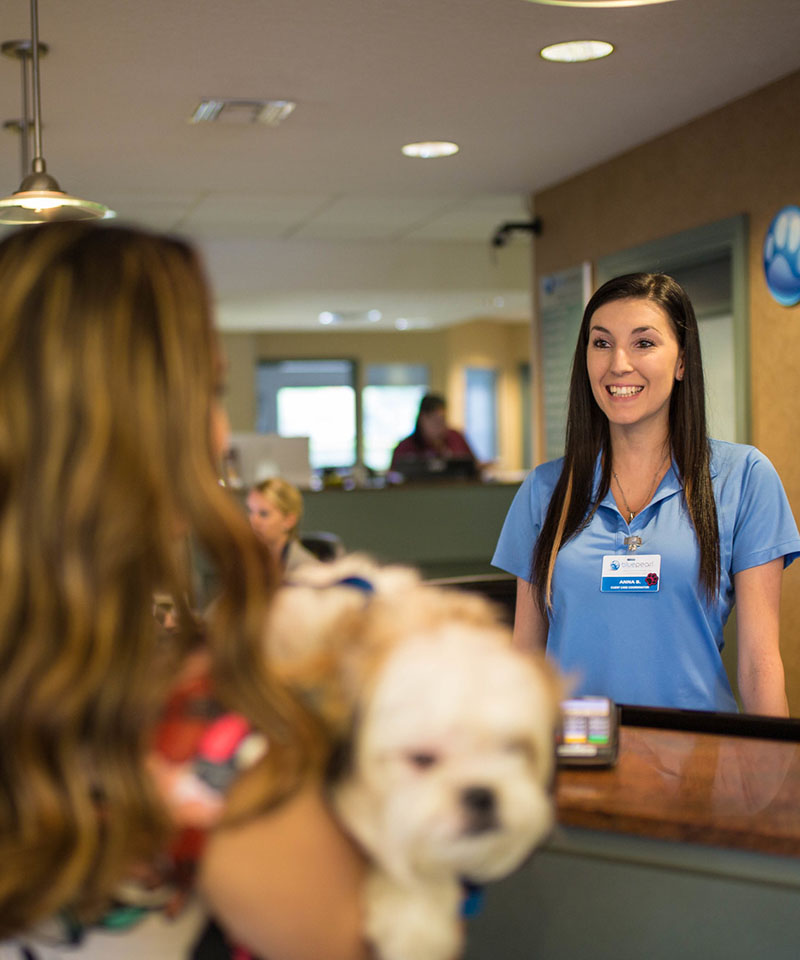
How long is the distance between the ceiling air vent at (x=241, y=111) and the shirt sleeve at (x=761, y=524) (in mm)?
2850

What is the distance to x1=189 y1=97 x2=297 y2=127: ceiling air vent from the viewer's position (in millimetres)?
4309

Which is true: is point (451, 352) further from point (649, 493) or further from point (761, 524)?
point (761, 524)

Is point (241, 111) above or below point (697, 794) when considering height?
above

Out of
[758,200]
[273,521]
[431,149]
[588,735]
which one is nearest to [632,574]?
[588,735]

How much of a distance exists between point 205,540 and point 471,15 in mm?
2870

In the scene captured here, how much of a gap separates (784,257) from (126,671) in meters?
3.86

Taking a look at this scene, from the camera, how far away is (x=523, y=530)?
2.28 metres

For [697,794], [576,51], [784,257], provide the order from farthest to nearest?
1. [784,257]
2. [576,51]
3. [697,794]

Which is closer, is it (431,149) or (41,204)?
(41,204)

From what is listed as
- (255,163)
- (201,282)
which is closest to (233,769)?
(201,282)

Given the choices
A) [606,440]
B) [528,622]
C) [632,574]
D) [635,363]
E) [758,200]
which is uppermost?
[758,200]

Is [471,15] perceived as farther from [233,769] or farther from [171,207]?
[171,207]

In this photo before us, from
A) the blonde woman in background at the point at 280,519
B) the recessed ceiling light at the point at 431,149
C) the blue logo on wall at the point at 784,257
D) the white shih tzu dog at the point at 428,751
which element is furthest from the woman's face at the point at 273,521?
the white shih tzu dog at the point at 428,751

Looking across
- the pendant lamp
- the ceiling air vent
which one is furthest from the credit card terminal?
the ceiling air vent
